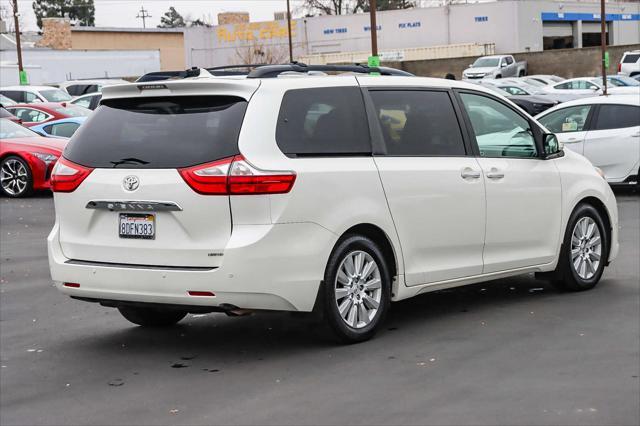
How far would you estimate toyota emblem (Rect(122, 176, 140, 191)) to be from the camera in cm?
696

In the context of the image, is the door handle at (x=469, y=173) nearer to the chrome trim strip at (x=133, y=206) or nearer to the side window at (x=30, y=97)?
the chrome trim strip at (x=133, y=206)

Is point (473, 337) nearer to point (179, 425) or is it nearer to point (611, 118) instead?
point (179, 425)

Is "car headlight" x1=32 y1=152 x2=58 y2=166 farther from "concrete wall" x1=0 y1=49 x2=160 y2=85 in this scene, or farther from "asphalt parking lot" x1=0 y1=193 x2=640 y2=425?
"concrete wall" x1=0 y1=49 x2=160 y2=85

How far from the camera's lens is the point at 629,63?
57.2 meters

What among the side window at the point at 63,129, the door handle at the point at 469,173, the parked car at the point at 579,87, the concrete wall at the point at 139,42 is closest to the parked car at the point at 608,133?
the door handle at the point at 469,173

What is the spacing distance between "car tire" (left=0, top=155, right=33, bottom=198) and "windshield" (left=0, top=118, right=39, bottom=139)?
2.41 ft

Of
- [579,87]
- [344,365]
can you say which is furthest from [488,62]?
[344,365]

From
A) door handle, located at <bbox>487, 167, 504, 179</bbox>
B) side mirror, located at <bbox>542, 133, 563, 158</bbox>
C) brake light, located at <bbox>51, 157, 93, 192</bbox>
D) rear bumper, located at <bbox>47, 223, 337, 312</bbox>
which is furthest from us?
side mirror, located at <bbox>542, 133, 563, 158</bbox>

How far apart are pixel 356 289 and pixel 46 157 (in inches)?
516

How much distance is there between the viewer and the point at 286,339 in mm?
A: 7648

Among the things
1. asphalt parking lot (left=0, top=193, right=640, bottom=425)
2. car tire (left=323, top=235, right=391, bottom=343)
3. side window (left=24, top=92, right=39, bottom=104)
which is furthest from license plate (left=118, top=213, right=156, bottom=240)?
side window (left=24, top=92, right=39, bottom=104)

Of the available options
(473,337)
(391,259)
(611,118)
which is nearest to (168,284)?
(391,259)

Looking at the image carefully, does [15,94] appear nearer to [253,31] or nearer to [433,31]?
[433,31]

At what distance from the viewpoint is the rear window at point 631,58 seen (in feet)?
188
